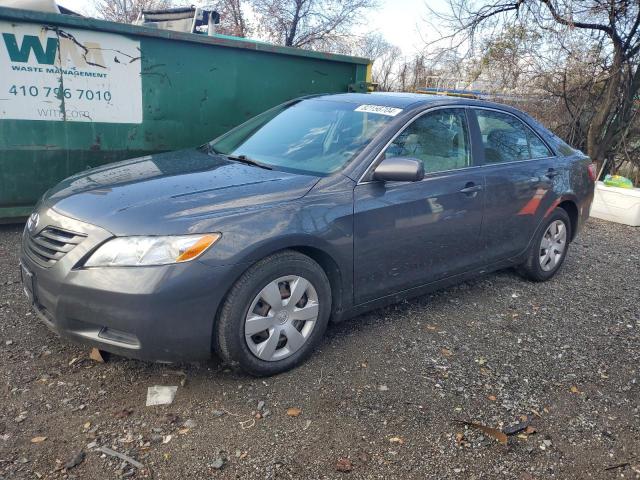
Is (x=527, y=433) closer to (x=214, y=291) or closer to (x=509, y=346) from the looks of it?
(x=509, y=346)

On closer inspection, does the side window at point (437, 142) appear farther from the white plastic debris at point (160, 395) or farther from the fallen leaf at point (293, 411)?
the white plastic debris at point (160, 395)

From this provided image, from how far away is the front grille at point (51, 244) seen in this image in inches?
112

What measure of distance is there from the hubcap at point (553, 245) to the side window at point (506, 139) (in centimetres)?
70

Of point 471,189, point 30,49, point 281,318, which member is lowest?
point 281,318

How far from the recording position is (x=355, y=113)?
13.1ft

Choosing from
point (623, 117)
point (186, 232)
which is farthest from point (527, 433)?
point (623, 117)

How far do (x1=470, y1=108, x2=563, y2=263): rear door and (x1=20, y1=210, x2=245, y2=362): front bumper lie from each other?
A: 94.0 inches

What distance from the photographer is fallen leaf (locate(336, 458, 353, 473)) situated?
8.28ft

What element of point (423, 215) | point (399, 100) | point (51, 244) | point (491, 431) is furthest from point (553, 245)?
point (51, 244)

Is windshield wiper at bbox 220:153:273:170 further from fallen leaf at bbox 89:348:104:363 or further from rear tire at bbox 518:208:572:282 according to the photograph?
rear tire at bbox 518:208:572:282

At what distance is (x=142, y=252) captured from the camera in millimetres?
2736

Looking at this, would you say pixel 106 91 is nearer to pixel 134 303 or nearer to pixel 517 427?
pixel 134 303

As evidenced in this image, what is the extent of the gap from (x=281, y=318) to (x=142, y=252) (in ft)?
2.87

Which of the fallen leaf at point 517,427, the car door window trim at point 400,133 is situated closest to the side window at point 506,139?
the car door window trim at point 400,133
